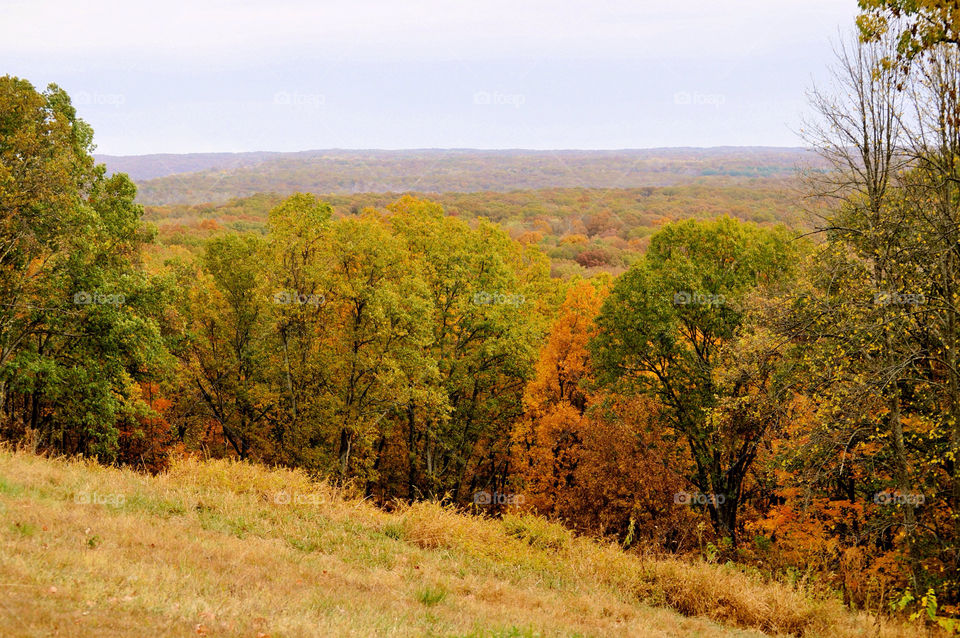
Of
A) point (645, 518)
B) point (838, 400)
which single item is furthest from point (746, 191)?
point (838, 400)

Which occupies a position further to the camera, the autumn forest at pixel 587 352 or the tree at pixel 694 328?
the tree at pixel 694 328

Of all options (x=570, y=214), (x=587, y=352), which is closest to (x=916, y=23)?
(x=587, y=352)

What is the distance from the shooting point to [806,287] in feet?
57.0

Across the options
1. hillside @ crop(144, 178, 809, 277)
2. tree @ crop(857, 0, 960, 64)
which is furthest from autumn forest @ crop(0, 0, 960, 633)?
hillside @ crop(144, 178, 809, 277)

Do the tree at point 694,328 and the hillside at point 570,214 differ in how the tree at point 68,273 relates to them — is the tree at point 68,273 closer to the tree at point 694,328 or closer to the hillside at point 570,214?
the tree at point 694,328

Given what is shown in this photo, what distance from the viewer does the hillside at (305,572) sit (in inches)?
315

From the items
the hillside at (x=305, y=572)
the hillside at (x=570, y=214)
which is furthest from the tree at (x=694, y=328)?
the hillside at (x=570, y=214)

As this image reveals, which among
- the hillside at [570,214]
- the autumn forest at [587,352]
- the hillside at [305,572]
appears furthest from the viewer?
the hillside at [570,214]

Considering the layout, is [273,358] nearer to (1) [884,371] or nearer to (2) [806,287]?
(2) [806,287]

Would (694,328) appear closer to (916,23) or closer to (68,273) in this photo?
(916,23)

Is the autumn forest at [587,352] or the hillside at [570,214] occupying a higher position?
the hillside at [570,214]

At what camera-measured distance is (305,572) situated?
35.9 feet

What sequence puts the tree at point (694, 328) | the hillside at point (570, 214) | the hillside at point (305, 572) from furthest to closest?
1. the hillside at point (570, 214)
2. the tree at point (694, 328)
3. the hillside at point (305, 572)

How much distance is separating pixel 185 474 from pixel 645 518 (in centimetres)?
1900
